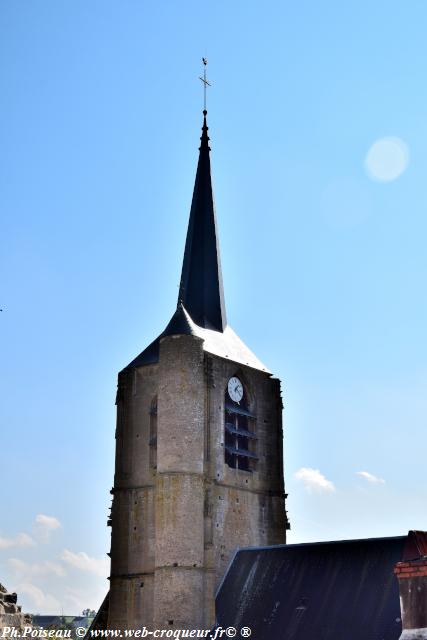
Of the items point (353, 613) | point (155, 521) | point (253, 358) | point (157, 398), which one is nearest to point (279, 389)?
point (253, 358)

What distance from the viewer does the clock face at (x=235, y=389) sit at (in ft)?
98.1

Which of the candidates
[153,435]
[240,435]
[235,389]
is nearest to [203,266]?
[235,389]

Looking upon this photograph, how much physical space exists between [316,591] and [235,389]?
6.96 meters

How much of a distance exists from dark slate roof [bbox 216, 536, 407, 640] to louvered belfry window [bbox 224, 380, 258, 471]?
2682mm

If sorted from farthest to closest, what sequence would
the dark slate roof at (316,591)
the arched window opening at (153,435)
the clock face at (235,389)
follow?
the clock face at (235,389)
the arched window opening at (153,435)
the dark slate roof at (316,591)

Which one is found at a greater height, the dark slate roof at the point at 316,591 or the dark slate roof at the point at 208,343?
the dark slate roof at the point at 208,343

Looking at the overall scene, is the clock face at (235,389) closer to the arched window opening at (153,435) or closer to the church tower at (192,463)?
the church tower at (192,463)

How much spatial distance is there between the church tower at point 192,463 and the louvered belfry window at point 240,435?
42 mm

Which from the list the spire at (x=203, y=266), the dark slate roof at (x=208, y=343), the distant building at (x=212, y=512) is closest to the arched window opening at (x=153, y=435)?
the distant building at (x=212, y=512)

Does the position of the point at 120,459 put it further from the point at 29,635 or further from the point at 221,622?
the point at 29,635

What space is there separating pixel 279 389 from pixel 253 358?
127 centimetres

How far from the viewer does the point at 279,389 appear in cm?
3144

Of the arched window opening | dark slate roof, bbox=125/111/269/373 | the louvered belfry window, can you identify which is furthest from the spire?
the arched window opening

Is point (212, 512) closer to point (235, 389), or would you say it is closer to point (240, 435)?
point (240, 435)
